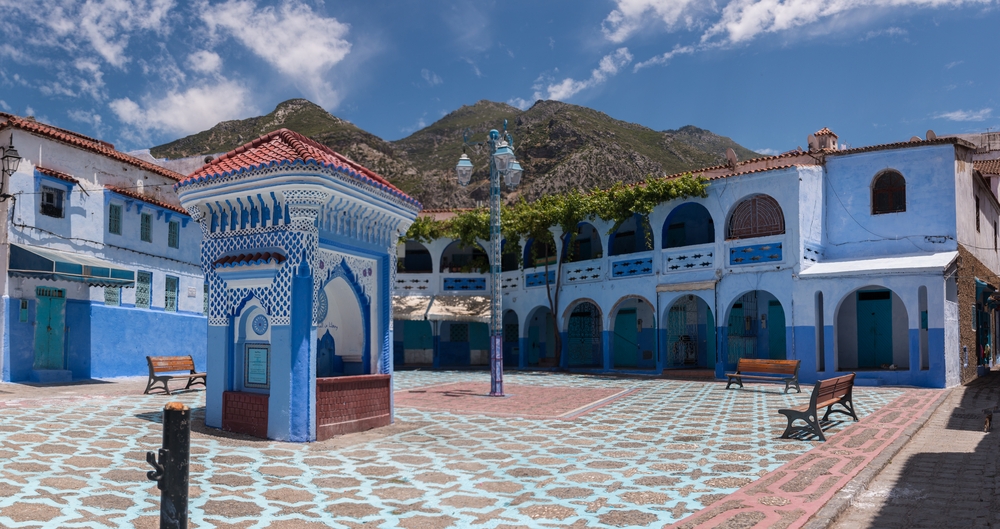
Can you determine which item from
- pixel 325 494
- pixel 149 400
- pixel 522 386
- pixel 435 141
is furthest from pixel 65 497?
pixel 435 141

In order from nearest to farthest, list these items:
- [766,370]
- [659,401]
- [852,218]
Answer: [659,401] → [766,370] → [852,218]

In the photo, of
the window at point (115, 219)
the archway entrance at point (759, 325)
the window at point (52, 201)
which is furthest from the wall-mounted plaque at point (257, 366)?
the archway entrance at point (759, 325)

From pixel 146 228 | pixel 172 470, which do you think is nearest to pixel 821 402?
pixel 172 470

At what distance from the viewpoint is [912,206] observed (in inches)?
751

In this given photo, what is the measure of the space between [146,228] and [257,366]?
13.5 meters

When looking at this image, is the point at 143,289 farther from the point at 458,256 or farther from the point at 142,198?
the point at 458,256

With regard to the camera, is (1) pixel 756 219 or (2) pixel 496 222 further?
(1) pixel 756 219

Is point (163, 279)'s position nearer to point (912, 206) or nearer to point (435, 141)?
point (912, 206)

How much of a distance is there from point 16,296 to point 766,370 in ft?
56.0

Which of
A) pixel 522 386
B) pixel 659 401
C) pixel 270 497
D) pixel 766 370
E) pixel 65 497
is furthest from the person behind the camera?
pixel 522 386

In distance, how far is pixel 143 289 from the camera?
20594 millimetres

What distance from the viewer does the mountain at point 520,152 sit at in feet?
198

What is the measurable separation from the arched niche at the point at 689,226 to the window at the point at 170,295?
15517mm

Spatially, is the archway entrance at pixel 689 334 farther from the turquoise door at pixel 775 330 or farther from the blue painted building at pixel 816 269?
the turquoise door at pixel 775 330
